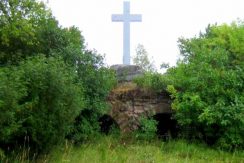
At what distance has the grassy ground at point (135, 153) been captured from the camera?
10.8m

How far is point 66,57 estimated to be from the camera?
43.0ft

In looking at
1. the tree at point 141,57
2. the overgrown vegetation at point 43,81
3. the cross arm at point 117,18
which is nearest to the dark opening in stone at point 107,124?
the overgrown vegetation at point 43,81

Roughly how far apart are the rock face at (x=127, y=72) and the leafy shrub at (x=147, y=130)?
2.19m

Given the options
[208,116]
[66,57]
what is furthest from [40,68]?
[208,116]

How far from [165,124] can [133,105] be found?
1.89m

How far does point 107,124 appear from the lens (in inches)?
618


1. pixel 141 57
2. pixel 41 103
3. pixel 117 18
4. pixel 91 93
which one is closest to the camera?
pixel 41 103

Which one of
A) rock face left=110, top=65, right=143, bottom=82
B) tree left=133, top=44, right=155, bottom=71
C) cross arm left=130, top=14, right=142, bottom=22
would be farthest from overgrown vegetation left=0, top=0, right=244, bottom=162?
tree left=133, top=44, right=155, bottom=71

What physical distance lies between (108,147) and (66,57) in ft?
9.06

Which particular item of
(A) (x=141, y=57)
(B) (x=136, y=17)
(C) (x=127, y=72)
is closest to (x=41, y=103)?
(C) (x=127, y=72)

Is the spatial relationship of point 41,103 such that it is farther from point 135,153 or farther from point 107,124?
point 107,124

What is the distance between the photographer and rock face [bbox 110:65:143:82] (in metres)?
16.6

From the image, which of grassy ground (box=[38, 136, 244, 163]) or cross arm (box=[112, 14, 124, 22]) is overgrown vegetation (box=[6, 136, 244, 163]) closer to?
grassy ground (box=[38, 136, 244, 163])

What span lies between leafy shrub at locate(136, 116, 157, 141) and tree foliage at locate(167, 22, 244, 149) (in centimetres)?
85
